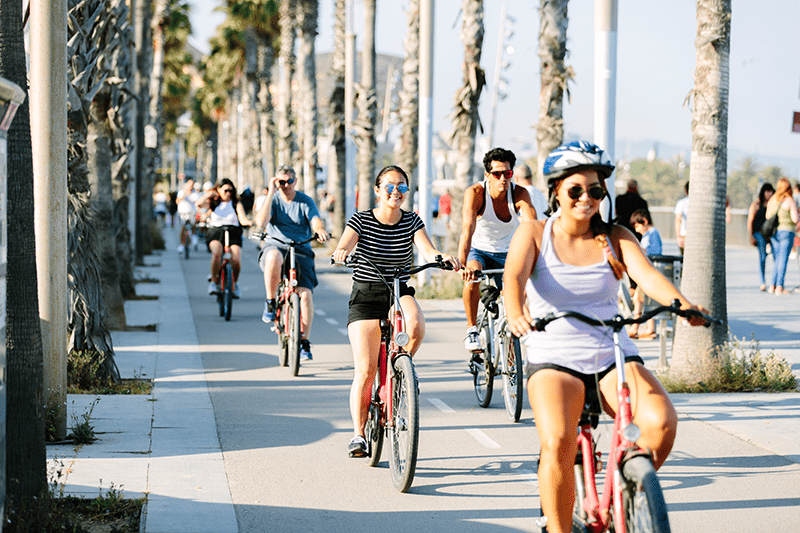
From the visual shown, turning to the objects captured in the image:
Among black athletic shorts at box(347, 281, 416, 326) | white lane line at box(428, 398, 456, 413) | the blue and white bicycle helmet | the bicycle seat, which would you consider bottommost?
white lane line at box(428, 398, 456, 413)

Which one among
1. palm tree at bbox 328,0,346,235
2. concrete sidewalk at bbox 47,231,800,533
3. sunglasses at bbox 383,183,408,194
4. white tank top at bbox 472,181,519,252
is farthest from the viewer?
palm tree at bbox 328,0,346,235

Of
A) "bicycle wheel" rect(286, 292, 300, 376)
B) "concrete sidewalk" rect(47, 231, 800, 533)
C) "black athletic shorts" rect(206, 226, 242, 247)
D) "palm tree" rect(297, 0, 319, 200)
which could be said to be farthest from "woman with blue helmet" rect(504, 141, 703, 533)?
"palm tree" rect(297, 0, 319, 200)

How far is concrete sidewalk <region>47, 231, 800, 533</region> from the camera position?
18.4 ft

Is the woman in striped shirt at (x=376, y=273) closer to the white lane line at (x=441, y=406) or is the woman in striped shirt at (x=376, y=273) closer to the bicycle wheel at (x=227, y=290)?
the white lane line at (x=441, y=406)

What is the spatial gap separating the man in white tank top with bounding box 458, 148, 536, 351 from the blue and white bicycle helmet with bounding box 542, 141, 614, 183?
3987 mm

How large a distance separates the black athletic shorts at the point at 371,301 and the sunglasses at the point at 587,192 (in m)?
2.33

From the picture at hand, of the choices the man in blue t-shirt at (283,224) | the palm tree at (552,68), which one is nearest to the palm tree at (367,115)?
the palm tree at (552,68)

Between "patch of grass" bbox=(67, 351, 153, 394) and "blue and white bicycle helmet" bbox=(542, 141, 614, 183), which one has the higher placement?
"blue and white bicycle helmet" bbox=(542, 141, 614, 183)

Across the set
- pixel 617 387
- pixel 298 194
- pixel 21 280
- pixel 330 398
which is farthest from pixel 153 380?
pixel 617 387

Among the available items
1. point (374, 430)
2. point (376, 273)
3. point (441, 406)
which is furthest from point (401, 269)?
point (441, 406)

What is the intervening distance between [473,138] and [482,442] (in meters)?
11.9

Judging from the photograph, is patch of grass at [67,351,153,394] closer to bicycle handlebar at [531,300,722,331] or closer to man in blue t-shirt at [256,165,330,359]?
man in blue t-shirt at [256,165,330,359]

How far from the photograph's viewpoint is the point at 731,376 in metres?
9.14

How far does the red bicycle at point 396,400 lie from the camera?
5711mm
